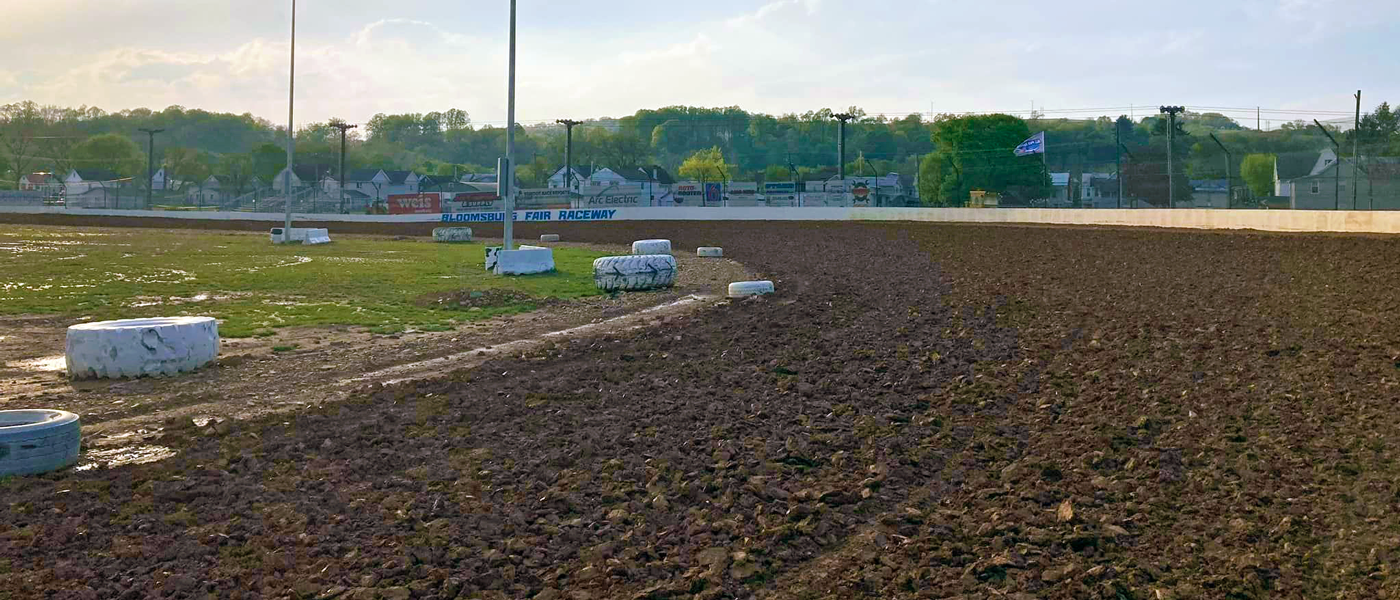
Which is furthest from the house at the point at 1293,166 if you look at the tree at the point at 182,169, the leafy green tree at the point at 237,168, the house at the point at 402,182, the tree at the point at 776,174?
the tree at the point at 182,169

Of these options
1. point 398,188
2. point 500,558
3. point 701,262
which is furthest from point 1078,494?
point 398,188

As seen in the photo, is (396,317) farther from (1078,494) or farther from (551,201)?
(551,201)

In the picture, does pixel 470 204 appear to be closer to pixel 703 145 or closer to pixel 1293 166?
pixel 1293 166

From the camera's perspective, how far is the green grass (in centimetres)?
1522

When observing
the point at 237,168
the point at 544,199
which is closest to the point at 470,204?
the point at 544,199

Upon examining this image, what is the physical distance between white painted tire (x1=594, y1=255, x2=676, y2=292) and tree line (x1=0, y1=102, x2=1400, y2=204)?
50164 mm

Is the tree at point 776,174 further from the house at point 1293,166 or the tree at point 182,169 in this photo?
the tree at point 182,169

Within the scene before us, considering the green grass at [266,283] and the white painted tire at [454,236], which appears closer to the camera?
the green grass at [266,283]

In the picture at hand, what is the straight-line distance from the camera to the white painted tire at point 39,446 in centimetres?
638

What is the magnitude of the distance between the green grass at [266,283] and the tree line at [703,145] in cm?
4594

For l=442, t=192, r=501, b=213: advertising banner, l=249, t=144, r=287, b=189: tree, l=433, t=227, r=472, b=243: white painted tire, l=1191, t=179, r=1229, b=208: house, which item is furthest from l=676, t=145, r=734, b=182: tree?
l=433, t=227, r=472, b=243: white painted tire

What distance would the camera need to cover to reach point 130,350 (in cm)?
1004

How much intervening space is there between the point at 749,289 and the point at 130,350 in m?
9.22

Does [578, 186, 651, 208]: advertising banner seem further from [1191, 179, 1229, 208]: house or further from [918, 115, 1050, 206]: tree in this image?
[1191, 179, 1229, 208]: house
